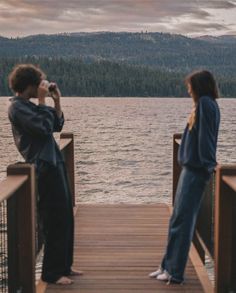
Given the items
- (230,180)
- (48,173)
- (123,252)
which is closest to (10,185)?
(48,173)

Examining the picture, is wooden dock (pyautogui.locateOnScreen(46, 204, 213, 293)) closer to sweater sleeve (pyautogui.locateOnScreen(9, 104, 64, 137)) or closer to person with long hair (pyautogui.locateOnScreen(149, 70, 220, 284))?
person with long hair (pyautogui.locateOnScreen(149, 70, 220, 284))

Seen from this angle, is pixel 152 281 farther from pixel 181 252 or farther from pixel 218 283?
pixel 218 283

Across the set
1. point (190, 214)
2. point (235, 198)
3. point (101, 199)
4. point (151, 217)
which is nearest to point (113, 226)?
point (151, 217)

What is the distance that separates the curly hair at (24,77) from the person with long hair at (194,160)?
3.80 ft

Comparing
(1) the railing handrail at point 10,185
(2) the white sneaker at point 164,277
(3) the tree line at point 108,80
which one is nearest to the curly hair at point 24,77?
(1) the railing handrail at point 10,185

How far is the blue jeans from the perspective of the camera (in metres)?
4.67

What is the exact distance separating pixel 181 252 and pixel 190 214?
0.34 m

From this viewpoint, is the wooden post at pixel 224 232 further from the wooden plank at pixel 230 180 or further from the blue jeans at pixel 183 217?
the blue jeans at pixel 183 217

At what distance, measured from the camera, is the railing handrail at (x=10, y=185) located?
342 centimetres

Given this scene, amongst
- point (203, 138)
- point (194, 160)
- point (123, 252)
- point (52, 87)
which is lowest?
point (123, 252)

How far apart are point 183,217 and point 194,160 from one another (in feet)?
1.62

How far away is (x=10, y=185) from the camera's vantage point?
12.2 feet

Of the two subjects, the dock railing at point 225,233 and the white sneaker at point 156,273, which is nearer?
the dock railing at point 225,233

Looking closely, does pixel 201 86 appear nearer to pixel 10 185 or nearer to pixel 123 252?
pixel 10 185
